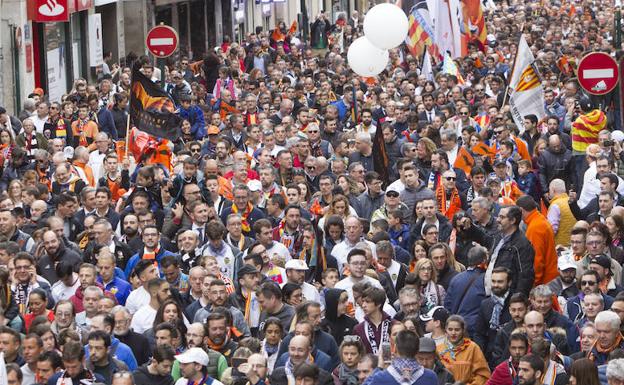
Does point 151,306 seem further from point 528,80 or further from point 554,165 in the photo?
point 528,80

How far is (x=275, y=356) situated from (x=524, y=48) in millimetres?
11640

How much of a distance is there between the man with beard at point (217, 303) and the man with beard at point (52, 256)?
172 centimetres

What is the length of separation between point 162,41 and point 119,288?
1077 cm

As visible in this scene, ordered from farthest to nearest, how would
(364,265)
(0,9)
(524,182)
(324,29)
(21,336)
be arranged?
(324,29) < (0,9) < (524,182) < (364,265) < (21,336)

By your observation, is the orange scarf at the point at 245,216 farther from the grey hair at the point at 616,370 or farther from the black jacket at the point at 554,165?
the grey hair at the point at 616,370

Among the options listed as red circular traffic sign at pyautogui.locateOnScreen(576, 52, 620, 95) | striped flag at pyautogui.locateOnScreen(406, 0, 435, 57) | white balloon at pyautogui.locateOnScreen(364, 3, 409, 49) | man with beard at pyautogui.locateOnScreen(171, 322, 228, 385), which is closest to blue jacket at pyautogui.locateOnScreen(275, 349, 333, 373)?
man with beard at pyautogui.locateOnScreen(171, 322, 228, 385)

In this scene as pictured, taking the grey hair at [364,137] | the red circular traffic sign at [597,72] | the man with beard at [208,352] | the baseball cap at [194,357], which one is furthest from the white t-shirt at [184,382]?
the red circular traffic sign at [597,72]

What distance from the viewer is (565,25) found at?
150ft

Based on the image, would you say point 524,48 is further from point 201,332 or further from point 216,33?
point 216,33

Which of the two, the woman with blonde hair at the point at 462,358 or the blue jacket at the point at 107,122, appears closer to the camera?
the woman with blonde hair at the point at 462,358

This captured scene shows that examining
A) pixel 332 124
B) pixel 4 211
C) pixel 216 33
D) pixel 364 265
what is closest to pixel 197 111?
pixel 332 124

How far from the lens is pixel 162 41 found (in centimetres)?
2383

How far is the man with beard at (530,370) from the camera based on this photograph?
10.6m

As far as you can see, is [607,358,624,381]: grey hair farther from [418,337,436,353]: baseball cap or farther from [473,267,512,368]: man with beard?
[473,267,512,368]: man with beard
